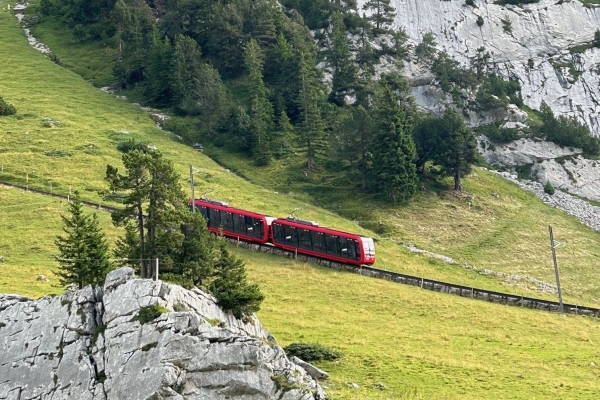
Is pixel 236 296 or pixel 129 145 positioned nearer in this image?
pixel 236 296

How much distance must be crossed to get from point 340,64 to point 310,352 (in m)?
88.8

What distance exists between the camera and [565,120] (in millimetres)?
126625

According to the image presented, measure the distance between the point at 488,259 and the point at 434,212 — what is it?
40.9 feet

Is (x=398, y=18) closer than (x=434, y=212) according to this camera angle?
No

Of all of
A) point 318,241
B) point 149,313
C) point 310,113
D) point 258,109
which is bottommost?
point 318,241

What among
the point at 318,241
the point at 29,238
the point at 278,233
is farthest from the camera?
the point at 278,233

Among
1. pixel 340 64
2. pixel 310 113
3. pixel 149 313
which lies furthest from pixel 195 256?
pixel 340 64

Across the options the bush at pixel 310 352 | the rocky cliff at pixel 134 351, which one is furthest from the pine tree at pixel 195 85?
the rocky cliff at pixel 134 351

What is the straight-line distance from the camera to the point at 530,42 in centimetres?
14862

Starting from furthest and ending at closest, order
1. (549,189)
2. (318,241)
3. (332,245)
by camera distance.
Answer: (549,189) → (318,241) → (332,245)

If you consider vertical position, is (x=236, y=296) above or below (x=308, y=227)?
above

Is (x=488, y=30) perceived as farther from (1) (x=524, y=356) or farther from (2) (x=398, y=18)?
(1) (x=524, y=356)

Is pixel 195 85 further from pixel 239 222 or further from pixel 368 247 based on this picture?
pixel 368 247

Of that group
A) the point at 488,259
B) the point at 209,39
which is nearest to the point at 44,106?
the point at 209,39
